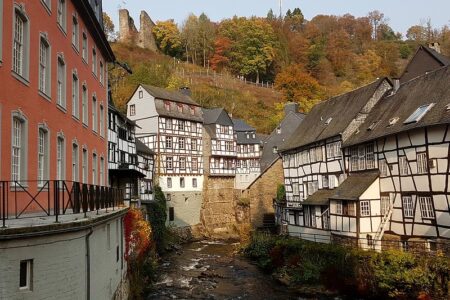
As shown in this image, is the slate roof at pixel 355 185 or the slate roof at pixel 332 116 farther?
the slate roof at pixel 332 116

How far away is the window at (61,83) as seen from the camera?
15.0 metres

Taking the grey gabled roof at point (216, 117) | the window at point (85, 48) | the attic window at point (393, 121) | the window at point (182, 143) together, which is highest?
the grey gabled roof at point (216, 117)

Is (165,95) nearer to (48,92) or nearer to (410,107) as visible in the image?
(410,107)

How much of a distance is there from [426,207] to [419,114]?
4.68 m

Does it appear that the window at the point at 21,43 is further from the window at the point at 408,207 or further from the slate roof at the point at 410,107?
the window at the point at 408,207

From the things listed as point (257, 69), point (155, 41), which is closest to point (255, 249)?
point (257, 69)

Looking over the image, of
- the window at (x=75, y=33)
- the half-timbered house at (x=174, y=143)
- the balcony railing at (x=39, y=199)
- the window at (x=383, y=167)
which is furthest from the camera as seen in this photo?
the half-timbered house at (x=174, y=143)

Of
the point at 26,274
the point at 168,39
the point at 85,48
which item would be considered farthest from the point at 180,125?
the point at 168,39

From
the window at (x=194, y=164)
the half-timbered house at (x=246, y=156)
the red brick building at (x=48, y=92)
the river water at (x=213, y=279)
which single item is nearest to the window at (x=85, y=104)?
the red brick building at (x=48, y=92)

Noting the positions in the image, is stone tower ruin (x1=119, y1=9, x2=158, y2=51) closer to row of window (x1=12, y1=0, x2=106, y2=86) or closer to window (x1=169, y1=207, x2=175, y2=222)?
window (x1=169, y1=207, x2=175, y2=222)

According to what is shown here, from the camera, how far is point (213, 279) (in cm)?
2847

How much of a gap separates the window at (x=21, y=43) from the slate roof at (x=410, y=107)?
56.6 ft

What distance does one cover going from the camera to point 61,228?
29.9 ft

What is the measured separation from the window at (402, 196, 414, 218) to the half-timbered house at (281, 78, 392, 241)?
593 cm
